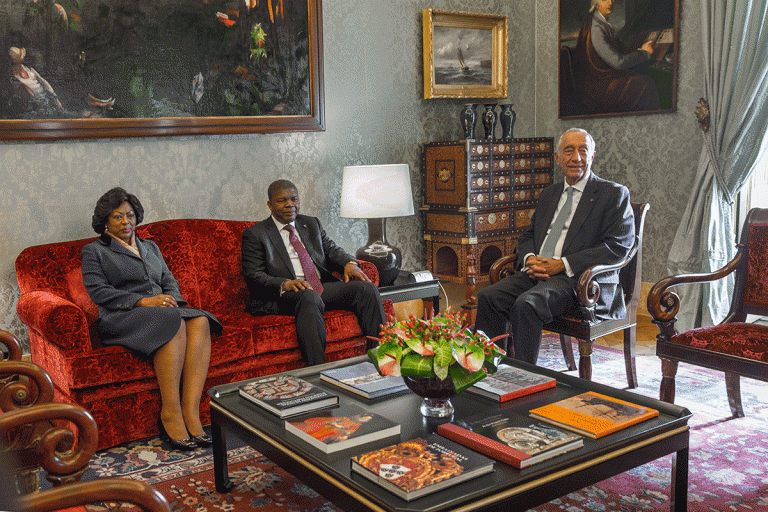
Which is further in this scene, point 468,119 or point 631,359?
point 468,119

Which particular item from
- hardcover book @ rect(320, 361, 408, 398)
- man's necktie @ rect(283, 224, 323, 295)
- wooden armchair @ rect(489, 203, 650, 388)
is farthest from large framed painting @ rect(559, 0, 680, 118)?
hardcover book @ rect(320, 361, 408, 398)

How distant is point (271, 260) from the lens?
4355 millimetres

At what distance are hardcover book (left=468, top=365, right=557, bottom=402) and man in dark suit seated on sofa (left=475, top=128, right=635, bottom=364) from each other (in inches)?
Answer: 40.4

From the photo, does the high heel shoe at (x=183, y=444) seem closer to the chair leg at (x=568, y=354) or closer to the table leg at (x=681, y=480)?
the table leg at (x=681, y=480)

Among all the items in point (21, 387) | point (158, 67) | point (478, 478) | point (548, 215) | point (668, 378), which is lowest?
point (668, 378)

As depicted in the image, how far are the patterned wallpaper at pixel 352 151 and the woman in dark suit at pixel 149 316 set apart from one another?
81 centimetres

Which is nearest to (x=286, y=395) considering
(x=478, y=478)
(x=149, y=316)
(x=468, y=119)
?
(x=478, y=478)

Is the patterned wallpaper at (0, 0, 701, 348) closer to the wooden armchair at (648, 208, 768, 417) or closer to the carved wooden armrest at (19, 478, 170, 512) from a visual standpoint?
the wooden armchair at (648, 208, 768, 417)

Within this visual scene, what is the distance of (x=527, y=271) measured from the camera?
14.0 feet

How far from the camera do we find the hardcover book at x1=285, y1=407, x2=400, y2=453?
7.48ft

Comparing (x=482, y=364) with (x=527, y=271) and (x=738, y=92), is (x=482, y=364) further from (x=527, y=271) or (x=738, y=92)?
(x=738, y=92)

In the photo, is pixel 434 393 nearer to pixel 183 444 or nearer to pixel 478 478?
pixel 478 478

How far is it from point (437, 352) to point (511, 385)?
0.55m

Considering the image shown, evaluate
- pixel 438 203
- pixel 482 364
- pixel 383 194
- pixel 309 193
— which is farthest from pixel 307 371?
pixel 438 203
